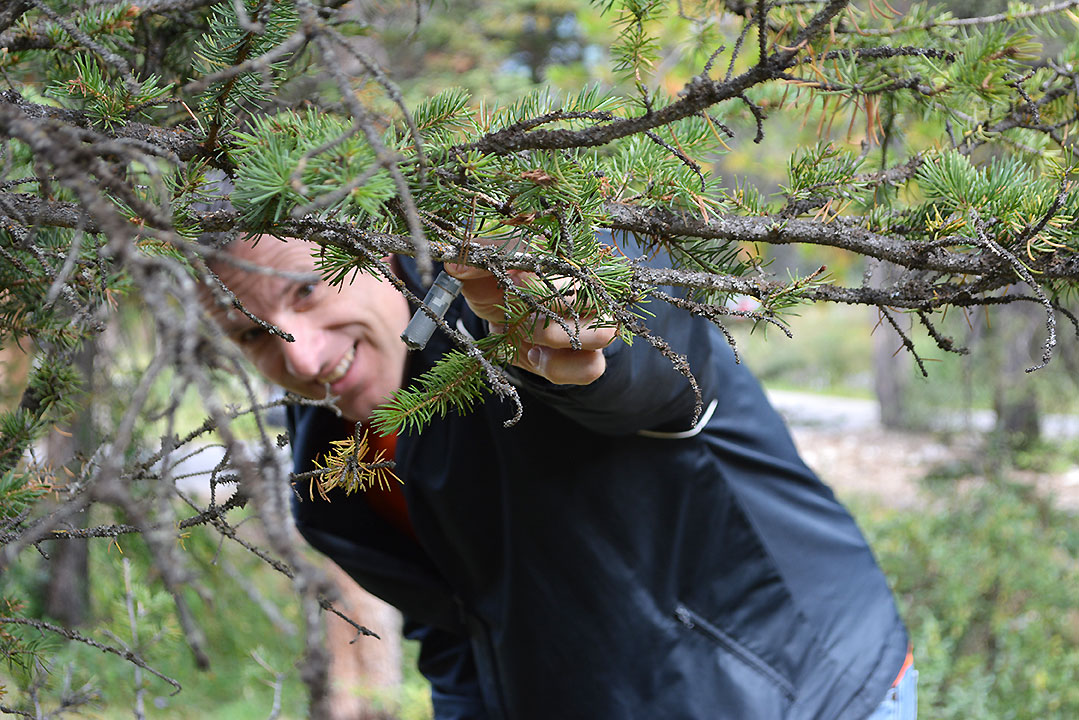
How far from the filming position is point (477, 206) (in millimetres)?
930

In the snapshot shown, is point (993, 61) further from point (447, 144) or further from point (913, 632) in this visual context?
point (913, 632)

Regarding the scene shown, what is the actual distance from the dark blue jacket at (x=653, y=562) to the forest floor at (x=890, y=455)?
4739 mm

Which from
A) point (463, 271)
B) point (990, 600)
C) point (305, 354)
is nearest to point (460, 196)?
point (463, 271)

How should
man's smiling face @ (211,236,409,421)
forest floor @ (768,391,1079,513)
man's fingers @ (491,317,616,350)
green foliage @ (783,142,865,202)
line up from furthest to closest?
forest floor @ (768,391,1079,513), man's smiling face @ (211,236,409,421), green foliage @ (783,142,865,202), man's fingers @ (491,317,616,350)

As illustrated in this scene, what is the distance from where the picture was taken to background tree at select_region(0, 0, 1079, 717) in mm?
703

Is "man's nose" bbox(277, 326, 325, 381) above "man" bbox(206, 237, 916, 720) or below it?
above

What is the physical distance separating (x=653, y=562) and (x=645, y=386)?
0.67 m

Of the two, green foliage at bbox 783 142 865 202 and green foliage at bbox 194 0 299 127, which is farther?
green foliage at bbox 783 142 865 202

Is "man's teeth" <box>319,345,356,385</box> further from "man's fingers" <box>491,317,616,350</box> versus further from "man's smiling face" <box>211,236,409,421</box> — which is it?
"man's fingers" <box>491,317,616,350</box>

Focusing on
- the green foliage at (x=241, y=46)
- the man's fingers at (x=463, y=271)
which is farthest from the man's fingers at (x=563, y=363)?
the green foliage at (x=241, y=46)

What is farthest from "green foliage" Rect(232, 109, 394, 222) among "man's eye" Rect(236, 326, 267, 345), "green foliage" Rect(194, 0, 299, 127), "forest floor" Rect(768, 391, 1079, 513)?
"forest floor" Rect(768, 391, 1079, 513)

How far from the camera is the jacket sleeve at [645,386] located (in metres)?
1.31

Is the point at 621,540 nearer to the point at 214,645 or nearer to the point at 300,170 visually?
the point at 300,170

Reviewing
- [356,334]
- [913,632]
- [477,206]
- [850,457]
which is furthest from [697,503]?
[850,457]
